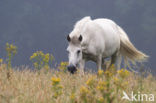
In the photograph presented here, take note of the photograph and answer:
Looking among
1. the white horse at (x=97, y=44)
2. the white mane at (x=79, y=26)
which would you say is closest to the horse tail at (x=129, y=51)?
the white horse at (x=97, y=44)

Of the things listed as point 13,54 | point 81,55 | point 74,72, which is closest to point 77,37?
point 81,55

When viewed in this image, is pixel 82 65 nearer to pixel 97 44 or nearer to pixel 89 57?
pixel 89 57

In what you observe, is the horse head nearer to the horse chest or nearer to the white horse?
the white horse

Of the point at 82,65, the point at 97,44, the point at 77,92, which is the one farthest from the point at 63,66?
the point at 77,92

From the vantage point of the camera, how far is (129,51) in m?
9.17

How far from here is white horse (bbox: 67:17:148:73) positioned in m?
6.49

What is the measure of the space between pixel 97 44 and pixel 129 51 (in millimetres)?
2340

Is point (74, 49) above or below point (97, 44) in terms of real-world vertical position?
below

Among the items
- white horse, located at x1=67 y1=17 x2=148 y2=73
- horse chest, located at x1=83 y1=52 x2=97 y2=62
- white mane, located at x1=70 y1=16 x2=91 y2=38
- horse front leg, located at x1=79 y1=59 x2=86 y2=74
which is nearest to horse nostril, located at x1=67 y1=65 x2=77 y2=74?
white horse, located at x1=67 y1=17 x2=148 y2=73

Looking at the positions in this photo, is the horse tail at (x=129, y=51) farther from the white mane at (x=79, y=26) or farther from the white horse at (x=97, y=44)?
the white mane at (x=79, y=26)

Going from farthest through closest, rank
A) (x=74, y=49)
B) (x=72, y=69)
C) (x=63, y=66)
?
(x=63, y=66)
(x=74, y=49)
(x=72, y=69)

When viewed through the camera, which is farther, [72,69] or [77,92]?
[72,69]

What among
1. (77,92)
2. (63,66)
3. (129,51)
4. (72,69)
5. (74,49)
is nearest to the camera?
(77,92)

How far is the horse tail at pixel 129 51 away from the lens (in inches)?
359
